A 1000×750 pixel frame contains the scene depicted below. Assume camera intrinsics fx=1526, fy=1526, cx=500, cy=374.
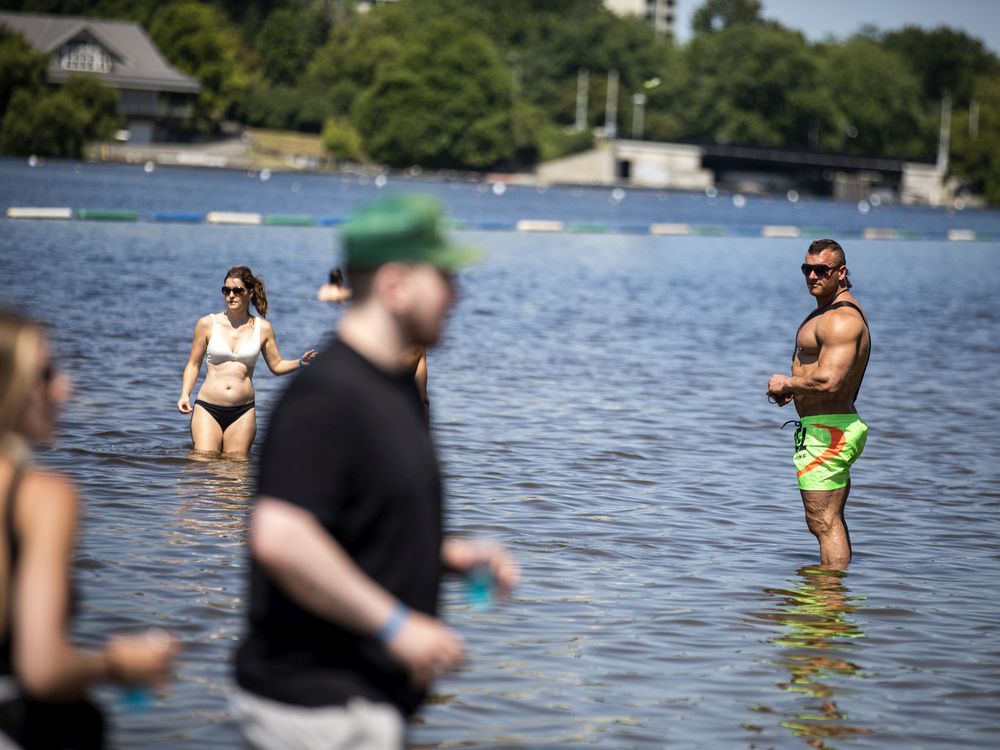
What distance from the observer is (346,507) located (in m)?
3.52

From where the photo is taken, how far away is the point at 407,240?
3.55 meters

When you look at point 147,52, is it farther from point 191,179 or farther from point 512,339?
point 512,339

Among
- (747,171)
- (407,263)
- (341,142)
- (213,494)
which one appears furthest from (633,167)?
(407,263)

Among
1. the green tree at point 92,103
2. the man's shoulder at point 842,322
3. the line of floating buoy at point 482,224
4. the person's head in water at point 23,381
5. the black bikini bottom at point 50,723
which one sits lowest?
the line of floating buoy at point 482,224

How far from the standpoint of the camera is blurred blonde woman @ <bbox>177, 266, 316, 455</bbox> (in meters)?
11.5

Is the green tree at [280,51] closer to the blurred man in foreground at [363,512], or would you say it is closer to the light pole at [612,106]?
the light pole at [612,106]

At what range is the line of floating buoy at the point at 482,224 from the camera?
1880 inches

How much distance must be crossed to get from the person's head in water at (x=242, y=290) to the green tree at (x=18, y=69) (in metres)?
91.2

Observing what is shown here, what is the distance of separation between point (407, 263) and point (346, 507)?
0.58 m

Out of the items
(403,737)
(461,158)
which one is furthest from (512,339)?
(461,158)

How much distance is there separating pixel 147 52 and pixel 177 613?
13108 cm

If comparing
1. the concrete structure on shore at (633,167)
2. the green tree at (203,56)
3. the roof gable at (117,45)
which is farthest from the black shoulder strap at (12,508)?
the concrete structure on shore at (633,167)

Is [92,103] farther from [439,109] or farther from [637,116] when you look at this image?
[637,116]

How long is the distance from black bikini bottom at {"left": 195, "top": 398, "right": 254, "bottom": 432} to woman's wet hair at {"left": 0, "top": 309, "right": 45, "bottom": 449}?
8.69m
